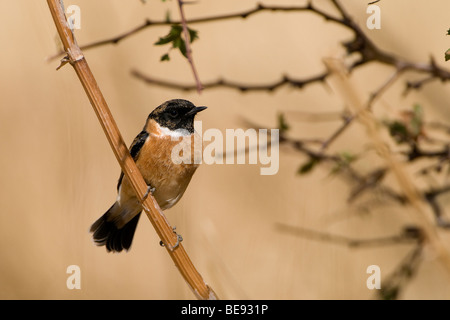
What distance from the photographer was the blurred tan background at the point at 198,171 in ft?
12.8

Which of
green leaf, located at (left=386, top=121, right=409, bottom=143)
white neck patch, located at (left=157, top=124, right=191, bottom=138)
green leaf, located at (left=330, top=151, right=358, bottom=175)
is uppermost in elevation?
white neck patch, located at (left=157, top=124, right=191, bottom=138)

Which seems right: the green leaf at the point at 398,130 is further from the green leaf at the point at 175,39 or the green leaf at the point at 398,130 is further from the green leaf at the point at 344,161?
the green leaf at the point at 175,39

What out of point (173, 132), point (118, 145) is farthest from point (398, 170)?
point (173, 132)

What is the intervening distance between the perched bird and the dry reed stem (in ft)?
6.31

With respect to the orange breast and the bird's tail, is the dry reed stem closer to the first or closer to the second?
the orange breast

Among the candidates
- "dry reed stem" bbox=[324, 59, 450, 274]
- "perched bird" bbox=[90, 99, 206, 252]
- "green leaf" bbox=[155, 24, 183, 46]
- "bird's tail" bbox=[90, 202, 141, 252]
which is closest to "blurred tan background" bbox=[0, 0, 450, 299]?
"bird's tail" bbox=[90, 202, 141, 252]

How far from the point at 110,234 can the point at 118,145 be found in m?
1.96

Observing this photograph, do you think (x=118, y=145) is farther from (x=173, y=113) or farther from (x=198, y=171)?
(x=198, y=171)

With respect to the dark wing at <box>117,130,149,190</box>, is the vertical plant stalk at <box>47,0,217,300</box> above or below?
below

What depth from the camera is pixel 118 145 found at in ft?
5.88

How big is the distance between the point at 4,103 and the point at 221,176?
1945 mm

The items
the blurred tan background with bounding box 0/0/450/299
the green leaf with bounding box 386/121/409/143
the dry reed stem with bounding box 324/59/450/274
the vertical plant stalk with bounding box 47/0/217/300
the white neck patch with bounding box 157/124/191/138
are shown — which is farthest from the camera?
the blurred tan background with bounding box 0/0/450/299

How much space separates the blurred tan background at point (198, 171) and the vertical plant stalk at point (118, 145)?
60.3 inches

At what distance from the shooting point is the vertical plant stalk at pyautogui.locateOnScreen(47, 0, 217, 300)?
66.1 inches
